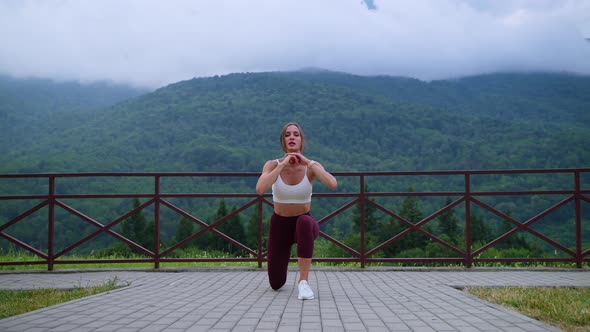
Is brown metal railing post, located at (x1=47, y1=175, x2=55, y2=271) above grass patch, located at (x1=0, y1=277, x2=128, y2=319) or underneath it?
above

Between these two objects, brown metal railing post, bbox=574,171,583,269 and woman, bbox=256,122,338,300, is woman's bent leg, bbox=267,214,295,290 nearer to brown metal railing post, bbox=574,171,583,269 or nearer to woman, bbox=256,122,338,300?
woman, bbox=256,122,338,300

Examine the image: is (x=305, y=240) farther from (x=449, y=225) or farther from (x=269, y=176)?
(x=449, y=225)

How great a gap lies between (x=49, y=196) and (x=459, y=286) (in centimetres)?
548

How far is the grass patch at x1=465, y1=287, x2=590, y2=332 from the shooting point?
390 centimetres

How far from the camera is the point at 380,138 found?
6091 centimetres

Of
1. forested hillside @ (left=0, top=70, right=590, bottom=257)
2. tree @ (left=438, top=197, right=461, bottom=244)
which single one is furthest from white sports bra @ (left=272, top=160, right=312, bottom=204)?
tree @ (left=438, top=197, right=461, bottom=244)

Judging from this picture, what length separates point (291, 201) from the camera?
5219mm

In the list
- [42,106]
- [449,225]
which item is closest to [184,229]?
[449,225]

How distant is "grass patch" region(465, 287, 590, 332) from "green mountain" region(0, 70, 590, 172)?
45059mm

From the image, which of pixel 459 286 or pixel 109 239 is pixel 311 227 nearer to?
pixel 459 286

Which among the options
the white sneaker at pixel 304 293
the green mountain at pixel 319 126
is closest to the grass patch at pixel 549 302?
the white sneaker at pixel 304 293

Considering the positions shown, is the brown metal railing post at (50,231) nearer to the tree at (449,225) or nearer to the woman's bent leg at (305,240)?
the woman's bent leg at (305,240)

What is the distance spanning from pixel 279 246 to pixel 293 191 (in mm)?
599

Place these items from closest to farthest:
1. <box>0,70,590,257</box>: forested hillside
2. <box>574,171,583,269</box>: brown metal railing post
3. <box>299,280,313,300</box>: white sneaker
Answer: <box>299,280,313,300</box>: white sneaker < <box>574,171,583,269</box>: brown metal railing post < <box>0,70,590,257</box>: forested hillside
